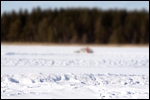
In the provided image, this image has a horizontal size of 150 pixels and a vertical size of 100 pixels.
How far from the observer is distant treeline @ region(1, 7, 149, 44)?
195ft

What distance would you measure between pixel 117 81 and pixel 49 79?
199 cm

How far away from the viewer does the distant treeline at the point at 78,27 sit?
59500mm

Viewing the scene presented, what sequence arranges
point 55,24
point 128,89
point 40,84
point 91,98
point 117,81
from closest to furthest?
point 91,98
point 128,89
point 40,84
point 117,81
point 55,24

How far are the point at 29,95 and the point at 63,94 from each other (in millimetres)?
780

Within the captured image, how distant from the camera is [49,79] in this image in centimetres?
916

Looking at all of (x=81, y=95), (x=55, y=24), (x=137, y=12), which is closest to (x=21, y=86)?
(x=81, y=95)

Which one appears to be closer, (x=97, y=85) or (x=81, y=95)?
(x=81, y=95)

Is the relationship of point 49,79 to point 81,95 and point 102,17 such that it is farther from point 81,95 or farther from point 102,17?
point 102,17

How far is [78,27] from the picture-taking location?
2472 inches

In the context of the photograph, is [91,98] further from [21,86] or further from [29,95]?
[21,86]

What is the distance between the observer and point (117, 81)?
356 inches

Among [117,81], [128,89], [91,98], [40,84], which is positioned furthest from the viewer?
[117,81]

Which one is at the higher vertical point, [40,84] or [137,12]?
[137,12]

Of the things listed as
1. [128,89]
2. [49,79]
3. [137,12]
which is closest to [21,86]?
[49,79]
